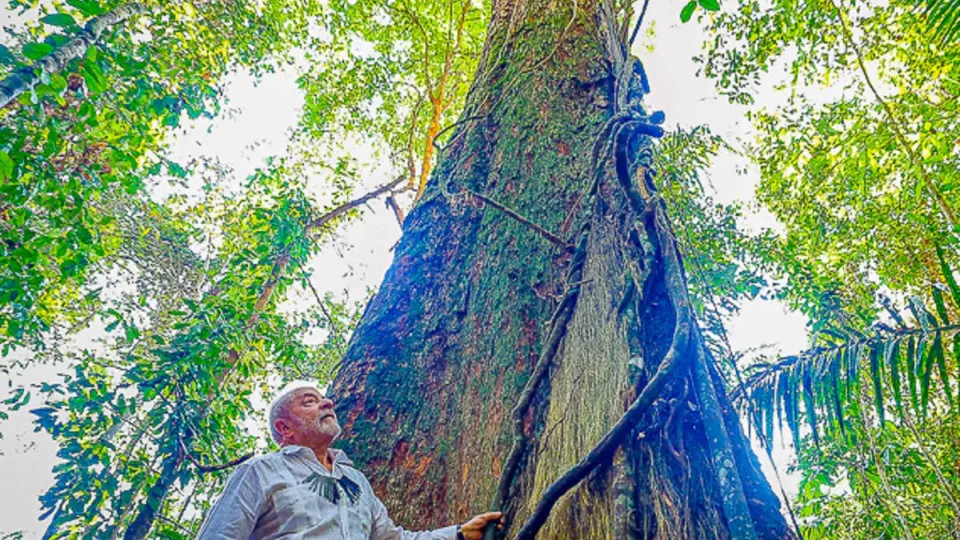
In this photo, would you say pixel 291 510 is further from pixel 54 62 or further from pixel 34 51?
pixel 54 62

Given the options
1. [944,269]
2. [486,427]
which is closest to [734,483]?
[486,427]

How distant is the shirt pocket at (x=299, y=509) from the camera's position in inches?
54.9

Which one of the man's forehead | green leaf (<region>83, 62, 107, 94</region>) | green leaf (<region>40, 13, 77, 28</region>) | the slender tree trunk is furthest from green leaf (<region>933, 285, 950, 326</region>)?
the slender tree trunk

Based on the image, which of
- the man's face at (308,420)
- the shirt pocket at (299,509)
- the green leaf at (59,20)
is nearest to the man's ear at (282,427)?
the man's face at (308,420)

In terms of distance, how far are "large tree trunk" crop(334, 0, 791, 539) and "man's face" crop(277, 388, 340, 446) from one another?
0.43 ft

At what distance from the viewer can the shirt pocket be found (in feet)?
4.57

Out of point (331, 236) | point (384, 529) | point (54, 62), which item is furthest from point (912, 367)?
point (331, 236)

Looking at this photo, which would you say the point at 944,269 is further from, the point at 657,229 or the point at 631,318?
the point at 631,318

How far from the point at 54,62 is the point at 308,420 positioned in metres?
2.46

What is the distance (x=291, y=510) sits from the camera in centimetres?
142

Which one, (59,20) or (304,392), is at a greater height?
(59,20)

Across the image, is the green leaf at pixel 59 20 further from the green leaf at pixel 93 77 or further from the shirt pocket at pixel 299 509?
the shirt pocket at pixel 299 509

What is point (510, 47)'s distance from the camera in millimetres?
3504

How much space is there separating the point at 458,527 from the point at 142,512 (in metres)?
1.97
